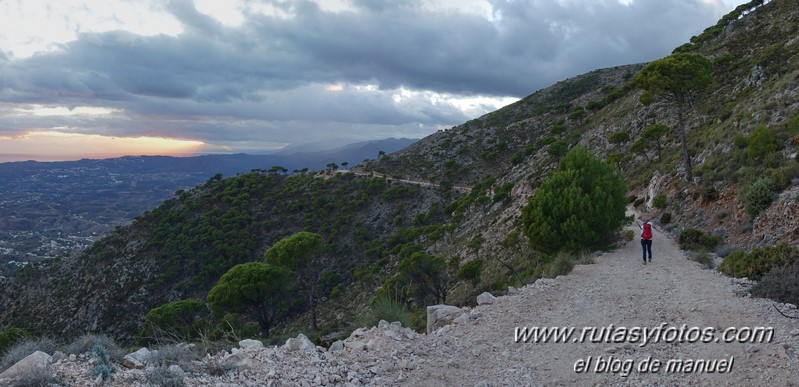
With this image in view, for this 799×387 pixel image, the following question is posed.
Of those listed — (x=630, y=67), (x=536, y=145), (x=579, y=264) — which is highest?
(x=630, y=67)

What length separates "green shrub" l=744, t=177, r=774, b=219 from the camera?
15125mm

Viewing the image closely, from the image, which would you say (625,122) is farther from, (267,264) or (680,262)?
(267,264)

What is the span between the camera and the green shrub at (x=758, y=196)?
15125 millimetres

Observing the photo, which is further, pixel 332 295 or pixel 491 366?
pixel 332 295

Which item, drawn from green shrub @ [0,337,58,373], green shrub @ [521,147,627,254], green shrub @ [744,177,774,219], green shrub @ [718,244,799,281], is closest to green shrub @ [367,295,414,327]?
green shrub @ [0,337,58,373]

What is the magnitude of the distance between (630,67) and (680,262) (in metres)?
85.6

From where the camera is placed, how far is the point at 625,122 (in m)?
42.4

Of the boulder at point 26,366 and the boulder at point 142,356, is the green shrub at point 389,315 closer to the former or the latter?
the boulder at point 142,356

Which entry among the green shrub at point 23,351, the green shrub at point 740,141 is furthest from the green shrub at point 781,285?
the green shrub at point 740,141

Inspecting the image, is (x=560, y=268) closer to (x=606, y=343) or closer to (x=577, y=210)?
(x=577, y=210)

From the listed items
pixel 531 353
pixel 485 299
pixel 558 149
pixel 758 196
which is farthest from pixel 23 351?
pixel 558 149

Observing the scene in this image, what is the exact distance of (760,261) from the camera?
10820 millimetres

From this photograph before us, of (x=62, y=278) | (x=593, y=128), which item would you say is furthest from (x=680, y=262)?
(x=62, y=278)

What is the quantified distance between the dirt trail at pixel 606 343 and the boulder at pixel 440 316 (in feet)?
1.67
